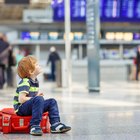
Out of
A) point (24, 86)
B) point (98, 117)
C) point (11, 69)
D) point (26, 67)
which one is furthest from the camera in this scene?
point (11, 69)

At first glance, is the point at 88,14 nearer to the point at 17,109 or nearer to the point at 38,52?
the point at 17,109

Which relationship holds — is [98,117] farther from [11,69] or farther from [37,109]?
[11,69]

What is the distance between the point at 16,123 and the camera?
22.7ft

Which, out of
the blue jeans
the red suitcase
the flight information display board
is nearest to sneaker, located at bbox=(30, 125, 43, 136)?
the blue jeans

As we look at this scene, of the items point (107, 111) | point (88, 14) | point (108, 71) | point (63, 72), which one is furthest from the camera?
point (108, 71)

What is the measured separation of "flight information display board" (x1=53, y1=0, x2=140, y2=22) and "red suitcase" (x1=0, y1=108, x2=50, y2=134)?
1770cm

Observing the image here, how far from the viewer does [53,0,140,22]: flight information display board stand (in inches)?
963

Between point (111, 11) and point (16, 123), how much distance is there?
18.9 m

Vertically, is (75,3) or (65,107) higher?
(75,3)

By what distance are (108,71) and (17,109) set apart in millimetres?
16565

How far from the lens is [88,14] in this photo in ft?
47.1

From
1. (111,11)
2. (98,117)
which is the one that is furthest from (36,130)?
(111,11)

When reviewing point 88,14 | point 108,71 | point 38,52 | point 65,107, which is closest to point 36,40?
point 38,52

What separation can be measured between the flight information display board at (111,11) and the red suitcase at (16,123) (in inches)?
697
